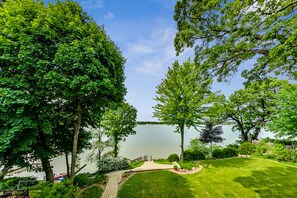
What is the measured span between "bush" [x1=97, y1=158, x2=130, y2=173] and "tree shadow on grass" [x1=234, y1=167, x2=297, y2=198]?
32.2 ft

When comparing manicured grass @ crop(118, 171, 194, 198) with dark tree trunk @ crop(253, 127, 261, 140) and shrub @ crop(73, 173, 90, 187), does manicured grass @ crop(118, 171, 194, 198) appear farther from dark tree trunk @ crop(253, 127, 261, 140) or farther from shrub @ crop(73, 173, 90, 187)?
dark tree trunk @ crop(253, 127, 261, 140)

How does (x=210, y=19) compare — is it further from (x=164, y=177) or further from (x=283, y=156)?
(x=283, y=156)

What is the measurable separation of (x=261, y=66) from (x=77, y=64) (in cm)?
729

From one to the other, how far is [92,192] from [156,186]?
425 centimetres

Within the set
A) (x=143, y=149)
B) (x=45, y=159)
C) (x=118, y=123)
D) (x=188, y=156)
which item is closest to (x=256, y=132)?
(x=188, y=156)

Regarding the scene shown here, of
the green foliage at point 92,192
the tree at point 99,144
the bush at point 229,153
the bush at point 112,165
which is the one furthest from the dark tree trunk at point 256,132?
the green foliage at point 92,192

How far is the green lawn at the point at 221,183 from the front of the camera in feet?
30.0

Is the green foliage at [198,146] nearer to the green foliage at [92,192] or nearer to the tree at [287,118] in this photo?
the tree at [287,118]

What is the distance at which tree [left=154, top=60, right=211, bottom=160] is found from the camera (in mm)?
14570

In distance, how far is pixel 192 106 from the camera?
47.3 feet

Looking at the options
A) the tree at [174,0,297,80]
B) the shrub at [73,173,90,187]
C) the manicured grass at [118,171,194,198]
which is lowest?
the manicured grass at [118,171,194,198]

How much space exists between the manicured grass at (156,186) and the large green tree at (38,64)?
567cm

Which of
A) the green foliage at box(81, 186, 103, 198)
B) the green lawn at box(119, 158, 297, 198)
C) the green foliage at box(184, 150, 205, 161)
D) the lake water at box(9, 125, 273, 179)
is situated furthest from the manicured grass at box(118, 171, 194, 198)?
the lake water at box(9, 125, 273, 179)

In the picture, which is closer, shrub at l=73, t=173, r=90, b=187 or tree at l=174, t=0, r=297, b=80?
tree at l=174, t=0, r=297, b=80
